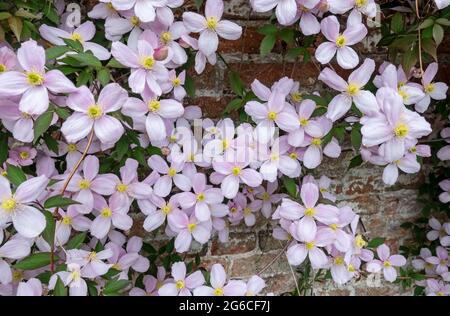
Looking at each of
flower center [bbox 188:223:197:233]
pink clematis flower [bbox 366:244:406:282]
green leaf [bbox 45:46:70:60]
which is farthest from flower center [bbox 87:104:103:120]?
pink clematis flower [bbox 366:244:406:282]

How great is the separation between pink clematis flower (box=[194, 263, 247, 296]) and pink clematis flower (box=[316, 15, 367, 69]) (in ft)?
1.53

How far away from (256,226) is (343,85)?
0.47 m

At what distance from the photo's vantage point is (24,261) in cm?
81

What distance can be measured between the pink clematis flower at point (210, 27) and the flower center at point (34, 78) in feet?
1.00

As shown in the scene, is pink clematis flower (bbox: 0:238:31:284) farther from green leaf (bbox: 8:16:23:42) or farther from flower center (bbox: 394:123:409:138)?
flower center (bbox: 394:123:409:138)

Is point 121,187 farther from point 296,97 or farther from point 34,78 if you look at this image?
point 296,97

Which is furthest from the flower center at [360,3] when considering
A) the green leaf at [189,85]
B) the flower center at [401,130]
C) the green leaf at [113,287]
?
the green leaf at [113,287]

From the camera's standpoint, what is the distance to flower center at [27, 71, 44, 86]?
2.55ft

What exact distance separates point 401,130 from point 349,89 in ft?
0.45

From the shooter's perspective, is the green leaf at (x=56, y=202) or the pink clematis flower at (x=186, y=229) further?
the pink clematis flower at (x=186, y=229)

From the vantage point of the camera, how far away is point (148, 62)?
864mm

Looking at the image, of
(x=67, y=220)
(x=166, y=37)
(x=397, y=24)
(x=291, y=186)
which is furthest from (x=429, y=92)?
(x=67, y=220)

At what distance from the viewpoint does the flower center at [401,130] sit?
92 centimetres

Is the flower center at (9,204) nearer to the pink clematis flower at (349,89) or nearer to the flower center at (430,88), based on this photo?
the pink clematis flower at (349,89)
